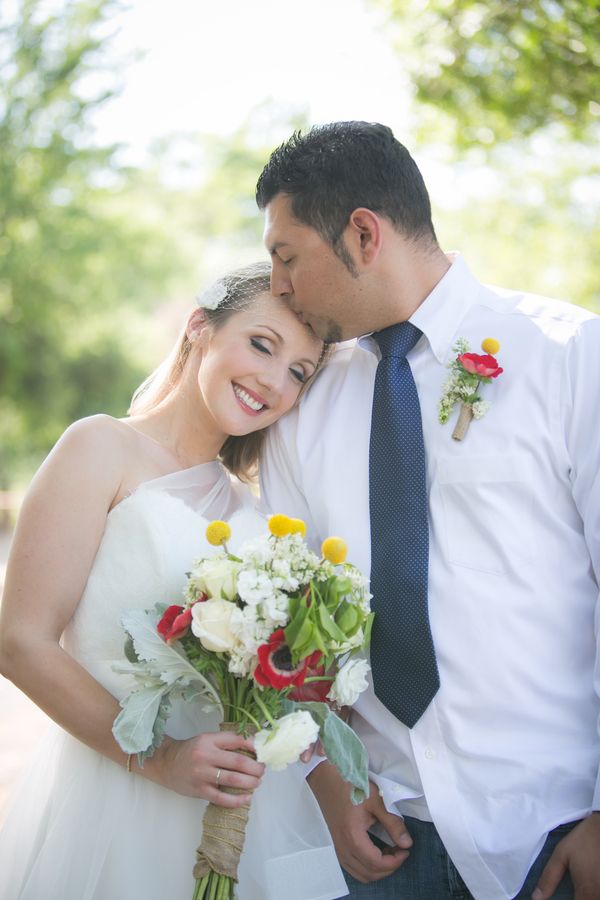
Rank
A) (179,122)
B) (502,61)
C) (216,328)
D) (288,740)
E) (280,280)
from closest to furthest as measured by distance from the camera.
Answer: (288,740) < (280,280) < (216,328) < (502,61) < (179,122)

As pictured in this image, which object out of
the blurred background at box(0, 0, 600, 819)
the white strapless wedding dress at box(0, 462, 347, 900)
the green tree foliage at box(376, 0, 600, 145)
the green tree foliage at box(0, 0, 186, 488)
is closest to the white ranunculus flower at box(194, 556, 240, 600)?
the white strapless wedding dress at box(0, 462, 347, 900)

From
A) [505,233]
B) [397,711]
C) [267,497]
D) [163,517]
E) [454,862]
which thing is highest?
[163,517]

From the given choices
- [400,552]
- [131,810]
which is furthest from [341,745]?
[131,810]

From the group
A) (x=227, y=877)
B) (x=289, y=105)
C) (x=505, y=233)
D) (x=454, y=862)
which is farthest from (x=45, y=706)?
(x=289, y=105)

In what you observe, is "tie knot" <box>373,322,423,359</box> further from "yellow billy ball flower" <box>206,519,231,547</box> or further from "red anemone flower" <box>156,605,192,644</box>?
"red anemone flower" <box>156,605,192,644</box>

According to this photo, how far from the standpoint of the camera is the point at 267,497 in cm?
322

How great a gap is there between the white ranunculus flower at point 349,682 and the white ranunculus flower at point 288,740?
0.17 metres

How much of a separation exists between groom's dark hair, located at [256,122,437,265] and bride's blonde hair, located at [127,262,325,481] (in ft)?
1.08

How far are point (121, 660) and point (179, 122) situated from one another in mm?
21799

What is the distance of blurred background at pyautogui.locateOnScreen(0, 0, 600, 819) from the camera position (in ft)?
25.0

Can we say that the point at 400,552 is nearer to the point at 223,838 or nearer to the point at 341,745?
the point at 341,745

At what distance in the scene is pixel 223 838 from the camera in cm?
231

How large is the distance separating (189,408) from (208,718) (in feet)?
3.60

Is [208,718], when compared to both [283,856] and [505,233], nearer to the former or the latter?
[283,856]
